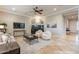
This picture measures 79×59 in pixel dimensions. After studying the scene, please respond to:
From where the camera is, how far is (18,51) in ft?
8.05

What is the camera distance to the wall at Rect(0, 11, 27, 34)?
2337 mm

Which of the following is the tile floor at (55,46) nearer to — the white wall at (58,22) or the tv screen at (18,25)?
the white wall at (58,22)

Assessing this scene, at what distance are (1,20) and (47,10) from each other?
1270mm

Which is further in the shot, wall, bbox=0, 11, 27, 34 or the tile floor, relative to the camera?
the tile floor

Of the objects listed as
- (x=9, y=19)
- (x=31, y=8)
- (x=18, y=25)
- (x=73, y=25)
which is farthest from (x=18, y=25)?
(x=73, y=25)

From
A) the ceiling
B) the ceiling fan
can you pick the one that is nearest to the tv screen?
the ceiling

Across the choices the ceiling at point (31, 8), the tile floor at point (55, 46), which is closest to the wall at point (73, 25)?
the tile floor at point (55, 46)

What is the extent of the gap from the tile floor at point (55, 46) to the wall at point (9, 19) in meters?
0.37

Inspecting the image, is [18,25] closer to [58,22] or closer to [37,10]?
[37,10]

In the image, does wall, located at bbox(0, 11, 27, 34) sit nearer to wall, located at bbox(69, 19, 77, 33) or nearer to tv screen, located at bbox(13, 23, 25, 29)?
tv screen, located at bbox(13, 23, 25, 29)

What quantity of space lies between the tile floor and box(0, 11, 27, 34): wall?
0.37 meters

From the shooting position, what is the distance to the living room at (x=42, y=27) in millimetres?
2430
